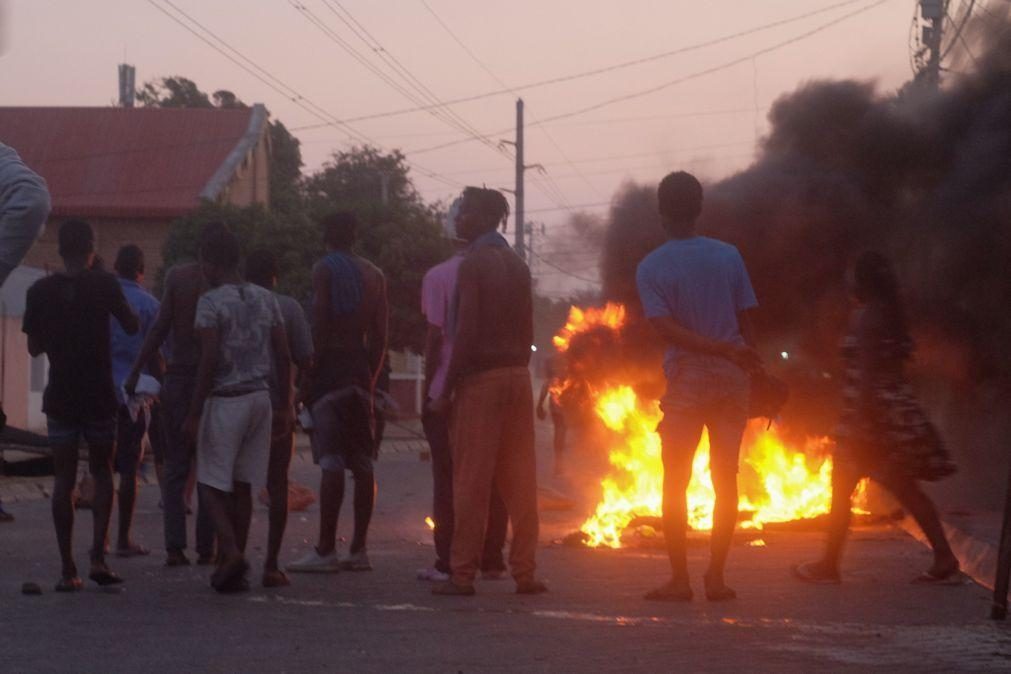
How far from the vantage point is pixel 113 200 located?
45781 millimetres

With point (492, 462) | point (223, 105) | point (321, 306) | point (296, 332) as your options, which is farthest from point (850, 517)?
point (223, 105)

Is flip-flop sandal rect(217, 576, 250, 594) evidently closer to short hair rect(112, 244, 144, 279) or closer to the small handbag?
the small handbag

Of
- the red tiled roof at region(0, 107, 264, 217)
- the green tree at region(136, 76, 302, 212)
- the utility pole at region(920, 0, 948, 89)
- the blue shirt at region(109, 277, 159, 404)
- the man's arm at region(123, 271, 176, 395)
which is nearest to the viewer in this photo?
the man's arm at region(123, 271, 176, 395)

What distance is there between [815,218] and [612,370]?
278 centimetres

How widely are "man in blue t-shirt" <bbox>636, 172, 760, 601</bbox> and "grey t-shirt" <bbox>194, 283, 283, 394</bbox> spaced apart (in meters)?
2.09

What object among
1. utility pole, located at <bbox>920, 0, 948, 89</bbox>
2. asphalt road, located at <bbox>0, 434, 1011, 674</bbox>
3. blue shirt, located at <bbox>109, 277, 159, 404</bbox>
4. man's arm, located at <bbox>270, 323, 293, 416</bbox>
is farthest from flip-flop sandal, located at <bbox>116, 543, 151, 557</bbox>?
utility pole, located at <bbox>920, 0, 948, 89</bbox>

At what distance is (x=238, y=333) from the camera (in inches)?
323

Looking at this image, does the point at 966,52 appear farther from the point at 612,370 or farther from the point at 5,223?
the point at 5,223

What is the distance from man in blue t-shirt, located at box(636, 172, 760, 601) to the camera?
7465mm

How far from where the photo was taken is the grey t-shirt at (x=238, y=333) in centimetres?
813

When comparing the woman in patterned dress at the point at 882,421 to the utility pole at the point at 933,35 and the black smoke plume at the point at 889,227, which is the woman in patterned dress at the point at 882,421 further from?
the utility pole at the point at 933,35

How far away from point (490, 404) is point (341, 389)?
4.24 feet

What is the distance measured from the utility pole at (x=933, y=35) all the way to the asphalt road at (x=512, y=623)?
8.15 metres

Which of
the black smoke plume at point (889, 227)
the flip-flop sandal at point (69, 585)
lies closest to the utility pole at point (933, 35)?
the black smoke plume at point (889, 227)
